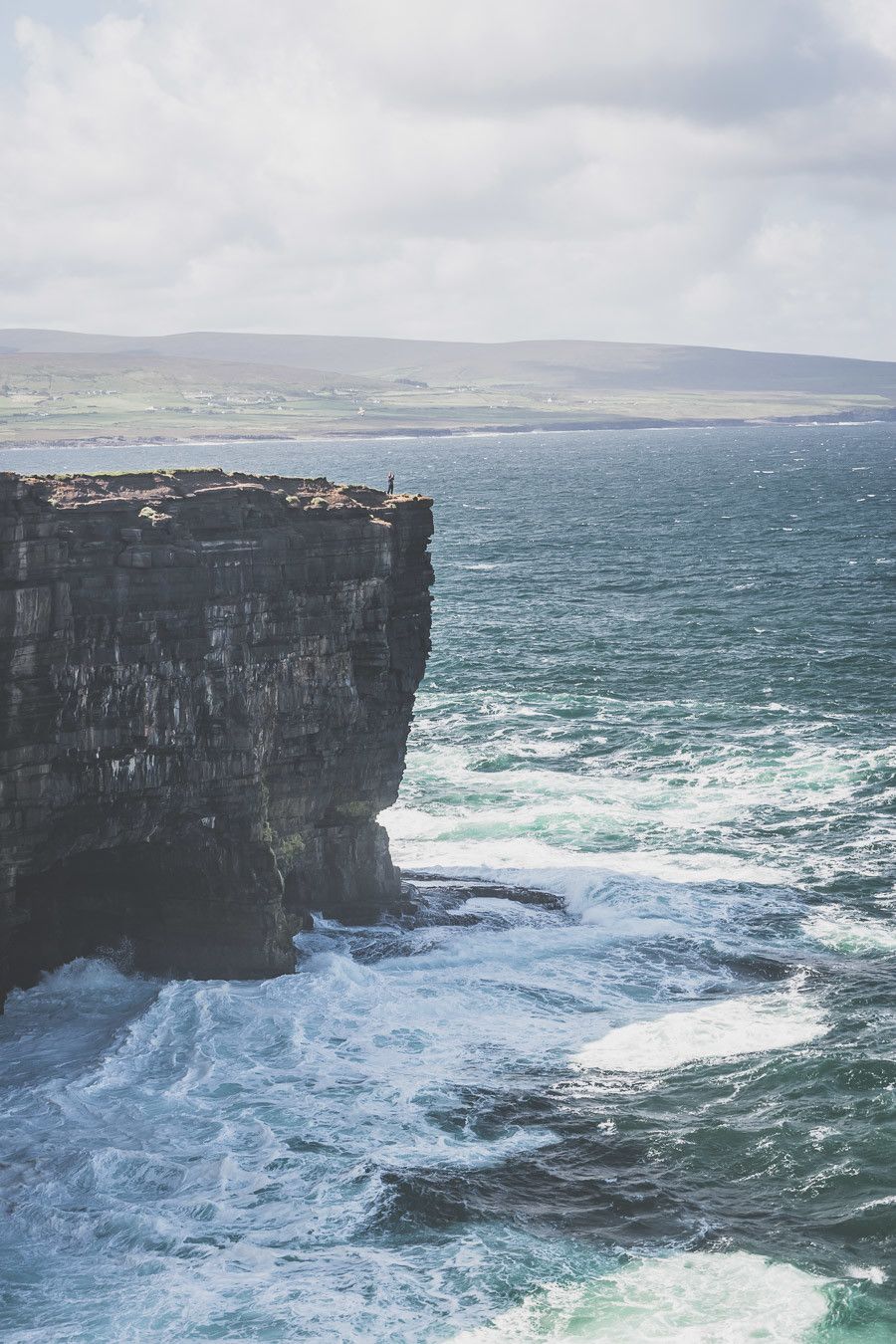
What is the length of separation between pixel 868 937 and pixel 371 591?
18.8m

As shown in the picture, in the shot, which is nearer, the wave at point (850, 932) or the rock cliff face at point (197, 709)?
the rock cliff face at point (197, 709)

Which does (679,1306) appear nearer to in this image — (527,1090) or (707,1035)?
(527,1090)

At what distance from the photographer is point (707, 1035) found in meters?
39.6

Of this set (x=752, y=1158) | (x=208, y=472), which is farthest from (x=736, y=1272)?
(x=208, y=472)

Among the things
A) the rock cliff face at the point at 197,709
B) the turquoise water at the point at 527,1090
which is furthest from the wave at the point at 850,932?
the rock cliff face at the point at 197,709

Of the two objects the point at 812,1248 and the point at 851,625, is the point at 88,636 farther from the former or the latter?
the point at 851,625

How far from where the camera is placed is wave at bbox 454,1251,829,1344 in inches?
1084

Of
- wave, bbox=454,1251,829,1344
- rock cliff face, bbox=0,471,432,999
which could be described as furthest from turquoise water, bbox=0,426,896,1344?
rock cliff face, bbox=0,471,432,999

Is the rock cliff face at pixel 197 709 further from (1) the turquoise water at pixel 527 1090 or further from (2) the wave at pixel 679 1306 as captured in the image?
(2) the wave at pixel 679 1306

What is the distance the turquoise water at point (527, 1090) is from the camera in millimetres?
28984

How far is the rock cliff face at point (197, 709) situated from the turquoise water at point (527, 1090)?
2298 millimetres

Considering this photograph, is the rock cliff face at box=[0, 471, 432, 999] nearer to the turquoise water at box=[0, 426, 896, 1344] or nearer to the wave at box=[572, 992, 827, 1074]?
the turquoise water at box=[0, 426, 896, 1344]

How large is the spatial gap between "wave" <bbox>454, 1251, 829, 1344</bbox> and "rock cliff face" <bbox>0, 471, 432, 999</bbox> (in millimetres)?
17021

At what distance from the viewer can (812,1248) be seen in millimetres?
30281
